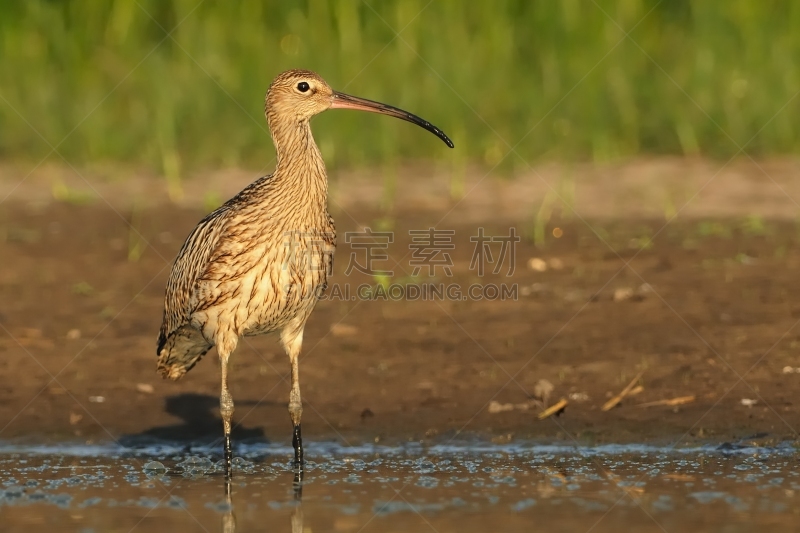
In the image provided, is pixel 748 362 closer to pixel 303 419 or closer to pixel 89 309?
pixel 303 419

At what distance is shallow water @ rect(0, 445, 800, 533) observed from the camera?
18.7ft

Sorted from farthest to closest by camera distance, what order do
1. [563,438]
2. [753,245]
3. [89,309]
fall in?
1. [753,245]
2. [89,309]
3. [563,438]

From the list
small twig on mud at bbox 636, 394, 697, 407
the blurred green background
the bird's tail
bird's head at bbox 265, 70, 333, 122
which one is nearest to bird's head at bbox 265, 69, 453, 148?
bird's head at bbox 265, 70, 333, 122

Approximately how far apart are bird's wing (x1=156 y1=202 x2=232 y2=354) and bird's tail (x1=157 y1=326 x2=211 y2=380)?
2 cm

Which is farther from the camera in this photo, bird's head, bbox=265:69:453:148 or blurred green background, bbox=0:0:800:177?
blurred green background, bbox=0:0:800:177

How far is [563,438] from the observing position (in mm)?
7195

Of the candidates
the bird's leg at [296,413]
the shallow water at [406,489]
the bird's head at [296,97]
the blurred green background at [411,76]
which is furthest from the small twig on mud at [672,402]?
the blurred green background at [411,76]

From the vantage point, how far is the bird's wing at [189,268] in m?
7.03

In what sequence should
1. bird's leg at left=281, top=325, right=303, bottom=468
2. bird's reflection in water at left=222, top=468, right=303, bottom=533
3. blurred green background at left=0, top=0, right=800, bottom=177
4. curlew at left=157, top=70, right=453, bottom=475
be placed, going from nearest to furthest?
1. bird's reflection in water at left=222, top=468, right=303, bottom=533
2. curlew at left=157, top=70, right=453, bottom=475
3. bird's leg at left=281, top=325, right=303, bottom=468
4. blurred green background at left=0, top=0, right=800, bottom=177

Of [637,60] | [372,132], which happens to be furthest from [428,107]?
[637,60]

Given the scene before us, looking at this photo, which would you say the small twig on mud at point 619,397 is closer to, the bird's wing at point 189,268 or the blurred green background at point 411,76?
the bird's wing at point 189,268

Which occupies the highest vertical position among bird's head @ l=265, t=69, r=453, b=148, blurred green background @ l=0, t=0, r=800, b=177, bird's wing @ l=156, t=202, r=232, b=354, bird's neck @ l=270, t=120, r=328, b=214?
blurred green background @ l=0, t=0, r=800, b=177

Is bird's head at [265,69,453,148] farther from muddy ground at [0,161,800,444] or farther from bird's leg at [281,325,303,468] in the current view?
muddy ground at [0,161,800,444]

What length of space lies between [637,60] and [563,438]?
7263 millimetres
